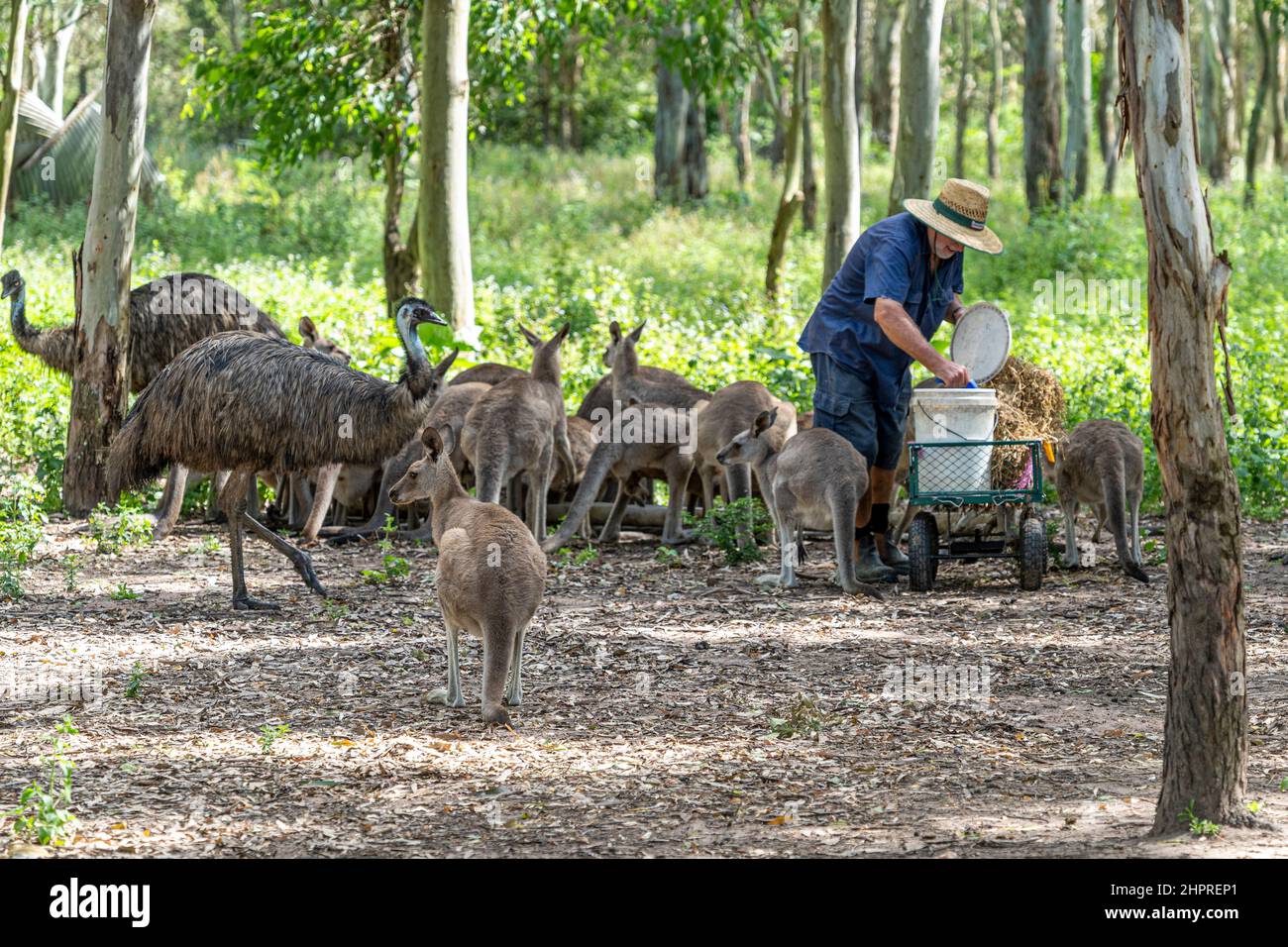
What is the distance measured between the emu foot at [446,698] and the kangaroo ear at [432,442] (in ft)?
4.48

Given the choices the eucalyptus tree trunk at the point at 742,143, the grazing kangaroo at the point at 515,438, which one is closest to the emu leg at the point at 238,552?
the grazing kangaroo at the point at 515,438

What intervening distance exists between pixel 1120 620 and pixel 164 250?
69.1 feet

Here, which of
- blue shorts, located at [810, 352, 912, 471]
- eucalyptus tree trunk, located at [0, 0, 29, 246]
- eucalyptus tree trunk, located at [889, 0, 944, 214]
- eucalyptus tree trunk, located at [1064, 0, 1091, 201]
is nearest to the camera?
blue shorts, located at [810, 352, 912, 471]

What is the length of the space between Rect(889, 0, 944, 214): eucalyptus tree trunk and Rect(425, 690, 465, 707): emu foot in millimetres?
8826

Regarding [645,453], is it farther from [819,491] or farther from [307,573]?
[307,573]

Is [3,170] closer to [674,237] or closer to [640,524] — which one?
[640,524]

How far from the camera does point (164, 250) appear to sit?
26.2 metres

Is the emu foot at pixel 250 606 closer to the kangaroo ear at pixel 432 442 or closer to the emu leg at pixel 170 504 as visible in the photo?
the kangaroo ear at pixel 432 442

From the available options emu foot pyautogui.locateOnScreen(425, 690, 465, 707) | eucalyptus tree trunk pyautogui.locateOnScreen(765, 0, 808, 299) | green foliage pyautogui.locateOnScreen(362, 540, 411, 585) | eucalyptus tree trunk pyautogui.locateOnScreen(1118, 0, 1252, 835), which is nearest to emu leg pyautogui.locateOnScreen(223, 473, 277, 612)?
green foliage pyautogui.locateOnScreen(362, 540, 411, 585)

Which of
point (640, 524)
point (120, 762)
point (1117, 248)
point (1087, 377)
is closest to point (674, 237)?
point (1117, 248)

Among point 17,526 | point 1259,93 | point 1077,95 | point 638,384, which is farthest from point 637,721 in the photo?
point 1259,93

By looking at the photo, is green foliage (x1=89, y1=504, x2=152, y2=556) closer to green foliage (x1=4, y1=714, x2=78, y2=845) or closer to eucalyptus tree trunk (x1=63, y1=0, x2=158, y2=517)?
eucalyptus tree trunk (x1=63, y1=0, x2=158, y2=517)

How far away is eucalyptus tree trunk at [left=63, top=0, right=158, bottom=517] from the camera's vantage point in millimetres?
11430

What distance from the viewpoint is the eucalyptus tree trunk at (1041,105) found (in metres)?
26.2
